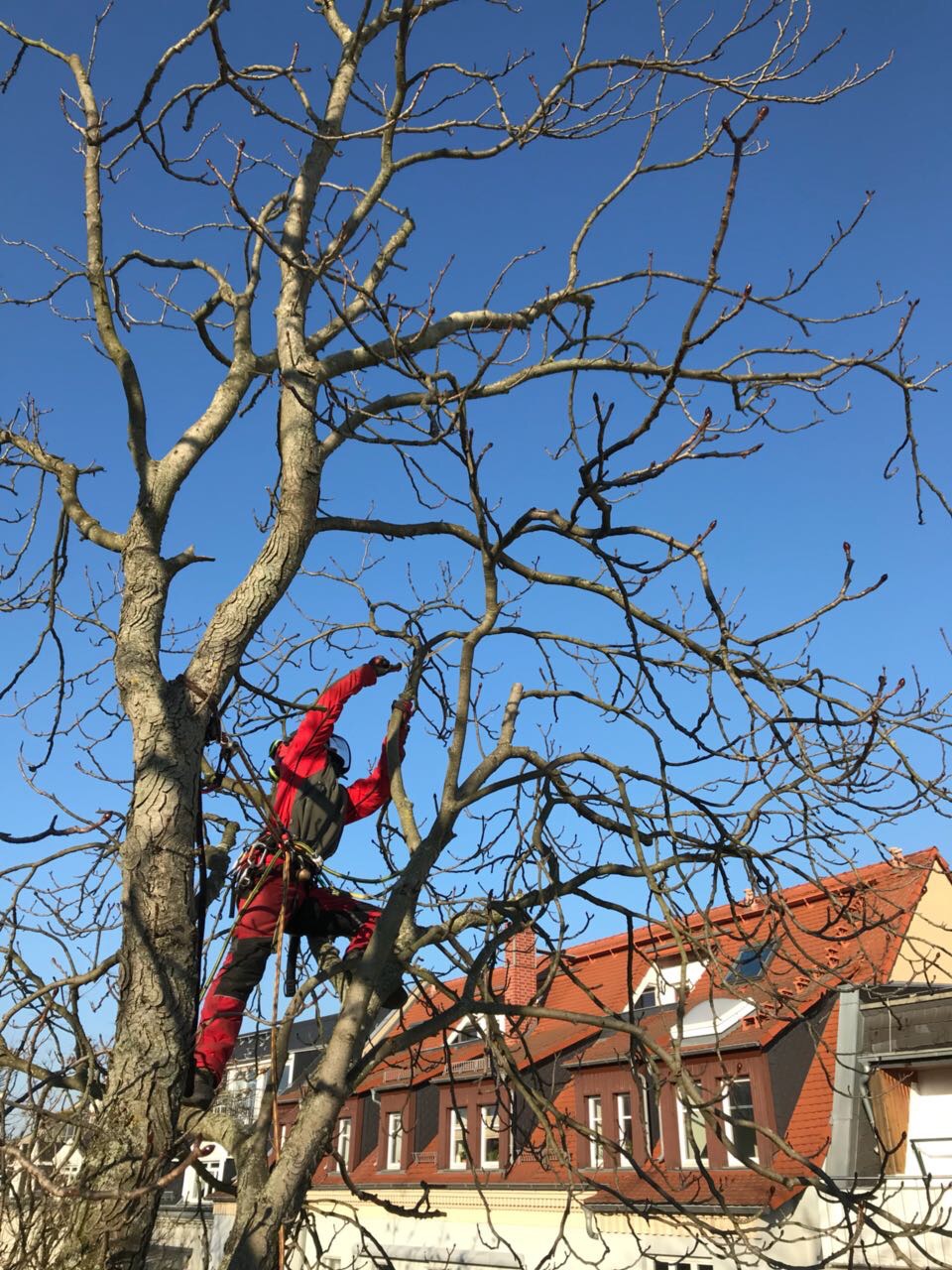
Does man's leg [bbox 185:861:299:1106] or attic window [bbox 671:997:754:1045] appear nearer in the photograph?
man's leg [bbox 185:861:299:1106]

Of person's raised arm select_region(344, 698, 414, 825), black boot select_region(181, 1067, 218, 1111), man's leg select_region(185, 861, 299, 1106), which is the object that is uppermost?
person's raised arm select_region(344, 698, 414, 825)

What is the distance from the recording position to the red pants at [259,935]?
3.61 meters

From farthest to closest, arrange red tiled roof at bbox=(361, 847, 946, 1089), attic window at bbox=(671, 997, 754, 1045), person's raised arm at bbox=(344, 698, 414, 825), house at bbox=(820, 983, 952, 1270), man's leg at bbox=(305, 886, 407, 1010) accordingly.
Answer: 1. attic window at bbox=(671, 997, 754, 1045)
2. house at bbox=(820, 983, 952, 1270)
3. person's raised arm at bbox=(344, 698, 414, 825)
4. man's leg at bbox=(305, 886, 407, 1010)
5. red tiled roof at bbox=(361, 847, 946, 1089)

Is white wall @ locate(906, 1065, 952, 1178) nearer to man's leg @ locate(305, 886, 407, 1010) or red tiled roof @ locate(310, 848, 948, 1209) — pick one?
red tiled roof @ locate(310, 848, 948, 1209)

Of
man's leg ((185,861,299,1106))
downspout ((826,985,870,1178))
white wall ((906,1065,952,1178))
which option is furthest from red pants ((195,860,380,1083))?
white wall ((906,1065,952,1178))

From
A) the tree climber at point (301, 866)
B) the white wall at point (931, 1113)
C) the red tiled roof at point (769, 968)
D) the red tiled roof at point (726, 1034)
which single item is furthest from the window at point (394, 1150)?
the tree climber at point (301, 866)

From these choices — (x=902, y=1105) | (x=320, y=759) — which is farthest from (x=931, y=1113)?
(x=320, y=759)

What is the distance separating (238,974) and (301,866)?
1.41 ft

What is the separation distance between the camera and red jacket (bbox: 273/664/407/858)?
13.6 ft

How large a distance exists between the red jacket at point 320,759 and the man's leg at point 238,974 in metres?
0.28

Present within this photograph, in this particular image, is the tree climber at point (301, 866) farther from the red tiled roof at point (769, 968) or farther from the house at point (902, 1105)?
the house at point (902, 1105)

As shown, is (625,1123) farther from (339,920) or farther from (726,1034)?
(339,920)

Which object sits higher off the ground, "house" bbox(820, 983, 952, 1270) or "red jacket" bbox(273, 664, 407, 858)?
"red jacket" bbox(273, 664, 407, 858)

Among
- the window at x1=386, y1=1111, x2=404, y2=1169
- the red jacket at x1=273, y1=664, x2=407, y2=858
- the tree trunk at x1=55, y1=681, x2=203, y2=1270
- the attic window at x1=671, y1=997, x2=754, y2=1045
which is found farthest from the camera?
the window at x1=386, y1=1111, x2=404, y2=1169
